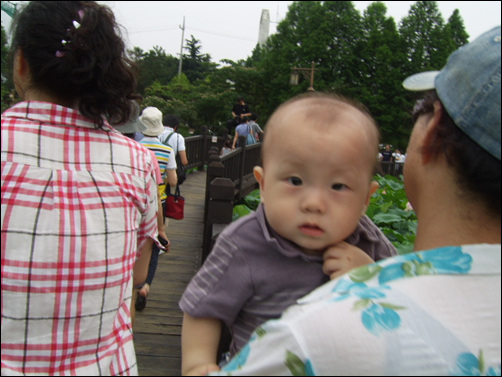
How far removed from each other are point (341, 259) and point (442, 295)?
0.39m

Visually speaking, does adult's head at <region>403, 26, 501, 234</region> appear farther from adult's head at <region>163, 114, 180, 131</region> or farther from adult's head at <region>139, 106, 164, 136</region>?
adult's head at <region>163, 114, 180, 131</region>

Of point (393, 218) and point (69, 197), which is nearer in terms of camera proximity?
point (69, 197)

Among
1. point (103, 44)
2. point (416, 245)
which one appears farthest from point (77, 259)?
point (416, 245)

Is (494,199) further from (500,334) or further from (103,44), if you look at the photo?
(103,44)

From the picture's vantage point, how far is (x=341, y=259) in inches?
50.9

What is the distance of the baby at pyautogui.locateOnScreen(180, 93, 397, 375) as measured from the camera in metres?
1.27

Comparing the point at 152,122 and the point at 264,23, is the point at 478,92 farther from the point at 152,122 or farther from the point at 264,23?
the point at 264,23

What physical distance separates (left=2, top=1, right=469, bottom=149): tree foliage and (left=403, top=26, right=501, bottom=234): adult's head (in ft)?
98.5

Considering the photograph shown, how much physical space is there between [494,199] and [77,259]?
3.58ft

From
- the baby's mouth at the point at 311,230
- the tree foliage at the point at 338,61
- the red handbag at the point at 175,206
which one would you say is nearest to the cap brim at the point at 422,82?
the baby's mouth at the point at 311,230

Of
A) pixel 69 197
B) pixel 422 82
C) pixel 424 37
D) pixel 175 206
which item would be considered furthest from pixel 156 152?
pixel 424 37

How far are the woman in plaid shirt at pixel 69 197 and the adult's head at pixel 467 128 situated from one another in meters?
0.92

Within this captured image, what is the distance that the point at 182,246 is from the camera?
754 cm

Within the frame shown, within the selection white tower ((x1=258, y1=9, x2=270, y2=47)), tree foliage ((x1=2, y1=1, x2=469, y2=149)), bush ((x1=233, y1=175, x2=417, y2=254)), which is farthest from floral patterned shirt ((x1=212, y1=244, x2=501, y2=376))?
white tower ((x1=258, y1=9, x2=270, y2=47))
